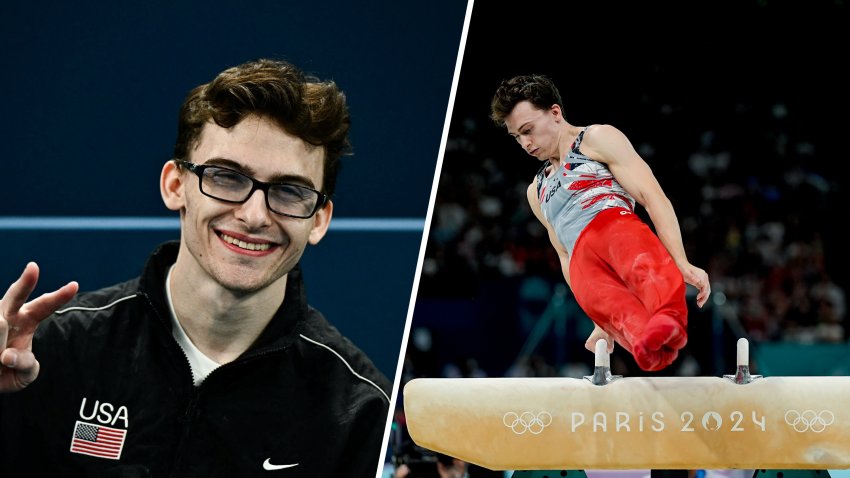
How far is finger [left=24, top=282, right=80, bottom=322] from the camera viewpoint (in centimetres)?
292

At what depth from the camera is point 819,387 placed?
11.9ft

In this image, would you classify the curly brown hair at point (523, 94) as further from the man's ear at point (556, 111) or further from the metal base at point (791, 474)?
the metal base at point (791, 474)

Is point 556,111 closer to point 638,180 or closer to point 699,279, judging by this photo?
point 638,180

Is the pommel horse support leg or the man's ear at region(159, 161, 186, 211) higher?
the man's ear at region(159, 161, 186, 211)

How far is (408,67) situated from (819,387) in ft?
6.33

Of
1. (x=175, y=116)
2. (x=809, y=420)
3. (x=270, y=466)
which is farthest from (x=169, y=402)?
(x=809, y=420)

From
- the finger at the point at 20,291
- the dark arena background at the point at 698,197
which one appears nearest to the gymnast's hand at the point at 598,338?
the dark arena background at the point at 698,197

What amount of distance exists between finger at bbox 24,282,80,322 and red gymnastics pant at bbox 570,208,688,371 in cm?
170

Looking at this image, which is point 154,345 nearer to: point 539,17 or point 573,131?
point 573,131

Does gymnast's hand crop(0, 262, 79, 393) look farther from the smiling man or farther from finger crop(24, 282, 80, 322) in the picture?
the smiling man

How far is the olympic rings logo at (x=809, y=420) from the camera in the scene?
3.63m

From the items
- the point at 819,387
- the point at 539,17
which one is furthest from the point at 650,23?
the point at 819,387

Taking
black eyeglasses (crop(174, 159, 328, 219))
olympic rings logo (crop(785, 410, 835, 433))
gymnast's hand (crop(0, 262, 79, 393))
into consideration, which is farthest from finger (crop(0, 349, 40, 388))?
olympic rings logo (crop(785, 410, 835, 433))

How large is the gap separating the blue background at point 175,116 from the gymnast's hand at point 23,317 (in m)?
0.71
